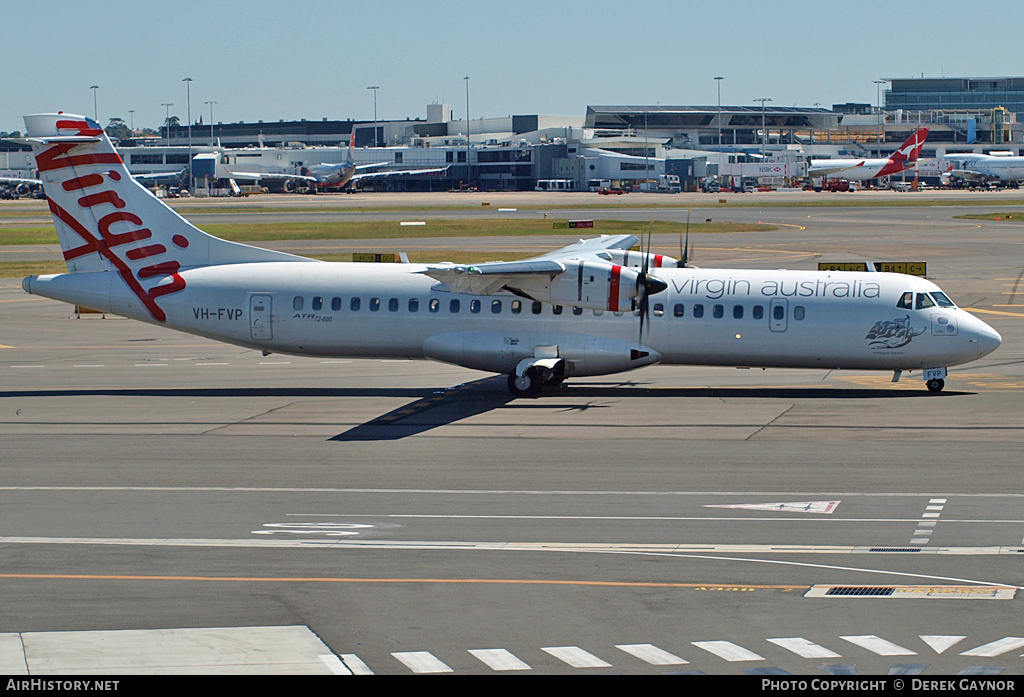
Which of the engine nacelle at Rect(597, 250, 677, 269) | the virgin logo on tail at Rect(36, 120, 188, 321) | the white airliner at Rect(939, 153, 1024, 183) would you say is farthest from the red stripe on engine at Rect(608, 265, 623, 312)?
the white airliner at Rect(939, 153, 1024, 183)

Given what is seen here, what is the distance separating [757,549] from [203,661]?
27.2ft

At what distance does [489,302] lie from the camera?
99.5 ft

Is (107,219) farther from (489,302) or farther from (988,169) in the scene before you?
(988,169)

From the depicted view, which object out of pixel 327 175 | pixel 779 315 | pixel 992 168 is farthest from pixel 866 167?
pixel 779 315

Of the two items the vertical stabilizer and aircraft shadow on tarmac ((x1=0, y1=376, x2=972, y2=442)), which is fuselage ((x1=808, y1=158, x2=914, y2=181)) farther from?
the vertical stabilizer

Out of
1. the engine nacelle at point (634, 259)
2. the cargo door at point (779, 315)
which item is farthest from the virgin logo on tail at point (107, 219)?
the cargo door at point (779, 315)

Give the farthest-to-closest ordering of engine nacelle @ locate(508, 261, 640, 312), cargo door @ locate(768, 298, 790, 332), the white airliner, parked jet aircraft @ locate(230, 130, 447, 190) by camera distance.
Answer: parked jet aircraft @ locate(230, 130, 447, 190), the white airliner, cargo door @ locate(768, 298, 790, 332), engine nacelle @ locate(508, 261, 640, 312)

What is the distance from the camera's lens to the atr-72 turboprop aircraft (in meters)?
28.9

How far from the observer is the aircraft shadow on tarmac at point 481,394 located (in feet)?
93.3

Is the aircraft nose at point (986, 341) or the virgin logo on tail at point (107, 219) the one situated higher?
the virgin logo on tail at point (107, 219)

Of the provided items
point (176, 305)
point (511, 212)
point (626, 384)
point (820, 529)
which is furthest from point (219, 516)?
point (511, 212)

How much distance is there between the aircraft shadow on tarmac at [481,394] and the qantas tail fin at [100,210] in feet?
11.4

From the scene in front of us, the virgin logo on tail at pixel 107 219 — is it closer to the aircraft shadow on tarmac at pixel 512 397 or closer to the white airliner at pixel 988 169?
the aircraft shadow on tarmac at pixel 512 397

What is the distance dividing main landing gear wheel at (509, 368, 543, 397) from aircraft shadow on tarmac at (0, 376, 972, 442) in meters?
0.22
